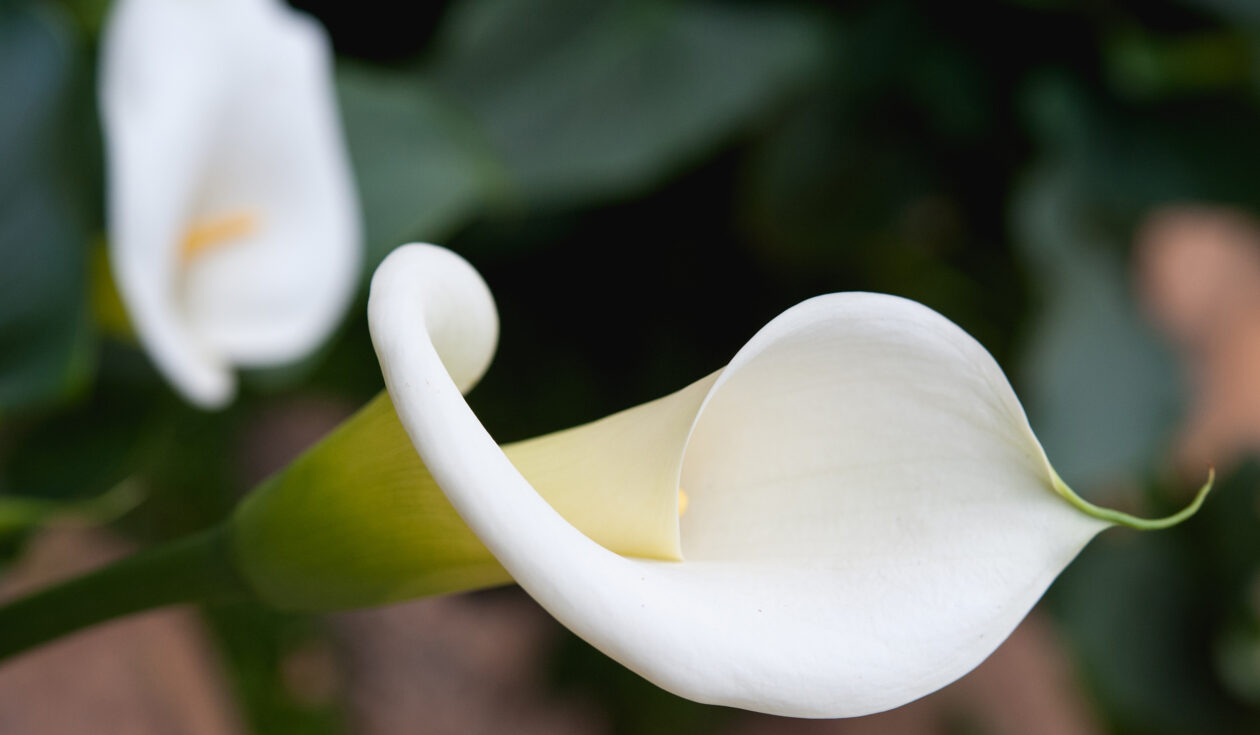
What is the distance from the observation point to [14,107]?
0.48 meters

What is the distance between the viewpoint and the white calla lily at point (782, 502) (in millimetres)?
150

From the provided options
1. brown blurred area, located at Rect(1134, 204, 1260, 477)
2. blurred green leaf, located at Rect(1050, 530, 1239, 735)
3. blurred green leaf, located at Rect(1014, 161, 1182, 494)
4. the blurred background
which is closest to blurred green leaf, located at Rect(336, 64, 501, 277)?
the blurred background

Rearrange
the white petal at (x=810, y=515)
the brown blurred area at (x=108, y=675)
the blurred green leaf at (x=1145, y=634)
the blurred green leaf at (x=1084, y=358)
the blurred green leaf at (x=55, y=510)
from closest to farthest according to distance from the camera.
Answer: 1. the white petal at (x=810, y=515)
2. the blurred green leaf at (x=55, y=510)
3. the brown blurred area at (x=108, y=675)
4. the blurred green leaf at (x=1084, y=358)
5. the blurred green leaf at (x=1145, y=634)

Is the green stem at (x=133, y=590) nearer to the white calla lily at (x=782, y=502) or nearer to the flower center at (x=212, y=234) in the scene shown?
the white calla lily at (x=782, y=502)

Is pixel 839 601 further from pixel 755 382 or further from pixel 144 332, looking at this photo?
pixel 144 332

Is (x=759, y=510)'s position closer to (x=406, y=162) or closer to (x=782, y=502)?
(x=782, y=502)

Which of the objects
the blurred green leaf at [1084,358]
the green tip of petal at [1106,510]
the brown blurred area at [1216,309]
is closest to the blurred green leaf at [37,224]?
the green tip of petal at [1106,510]

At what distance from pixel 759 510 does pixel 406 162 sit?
55 centimetres

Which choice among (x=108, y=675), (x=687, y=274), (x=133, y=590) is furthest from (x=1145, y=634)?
(x=133, y=590)

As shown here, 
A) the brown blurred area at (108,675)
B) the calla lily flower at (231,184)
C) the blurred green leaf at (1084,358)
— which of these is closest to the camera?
the calla lily flower at (231,184)

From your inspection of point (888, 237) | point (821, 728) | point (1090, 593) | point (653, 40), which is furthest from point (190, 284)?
point (821, 728)

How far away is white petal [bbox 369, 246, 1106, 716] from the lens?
0.15m

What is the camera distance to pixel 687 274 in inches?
41.9

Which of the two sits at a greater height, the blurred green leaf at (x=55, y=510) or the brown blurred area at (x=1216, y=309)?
the blurred green leaf at (x=55, y=510)
